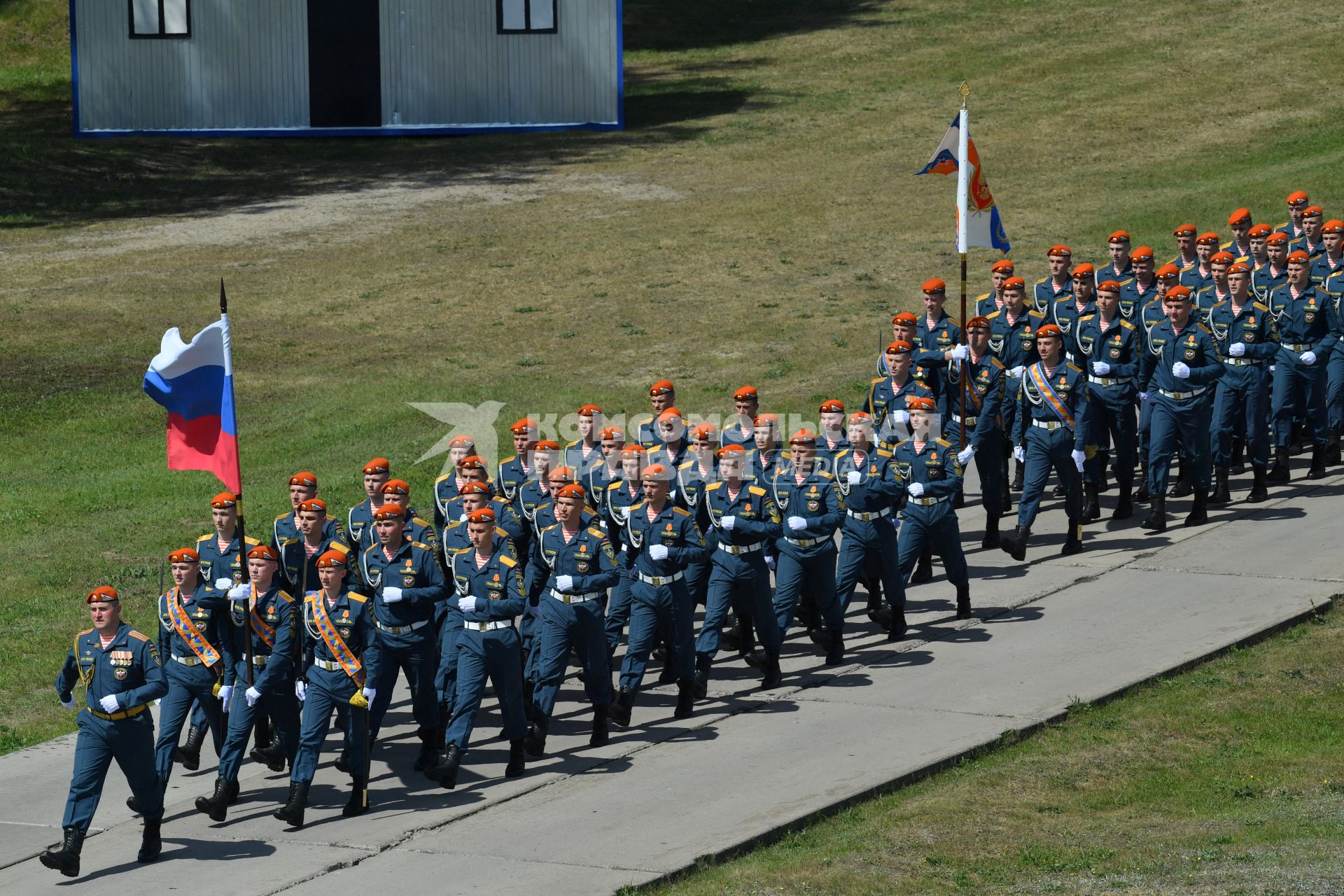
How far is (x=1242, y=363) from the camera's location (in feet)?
57.0

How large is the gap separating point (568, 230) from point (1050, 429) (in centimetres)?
1548

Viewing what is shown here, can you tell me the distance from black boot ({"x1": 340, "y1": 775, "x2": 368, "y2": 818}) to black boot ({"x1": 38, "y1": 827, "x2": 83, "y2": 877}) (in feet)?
5.13

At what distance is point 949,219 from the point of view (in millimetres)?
29797

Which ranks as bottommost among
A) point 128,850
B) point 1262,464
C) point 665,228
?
point 128,850

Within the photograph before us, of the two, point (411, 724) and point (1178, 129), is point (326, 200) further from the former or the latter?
point (411, 724)

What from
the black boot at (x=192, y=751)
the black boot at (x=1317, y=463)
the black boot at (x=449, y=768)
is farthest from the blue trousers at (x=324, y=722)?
the black boot at (x=1317, y=463)

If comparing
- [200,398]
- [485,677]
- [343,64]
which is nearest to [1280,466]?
[485,677]

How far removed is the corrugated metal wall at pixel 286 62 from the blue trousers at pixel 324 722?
25309 mm

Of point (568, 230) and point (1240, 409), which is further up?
point (568, 230)

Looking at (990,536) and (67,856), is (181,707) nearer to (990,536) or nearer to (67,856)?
(67,856)

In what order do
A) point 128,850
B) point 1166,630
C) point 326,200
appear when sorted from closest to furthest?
point 128,850
point 1166,630
point 326,200

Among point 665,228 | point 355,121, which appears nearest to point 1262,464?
point 665,228

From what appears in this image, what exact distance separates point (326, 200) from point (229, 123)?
4534 mm

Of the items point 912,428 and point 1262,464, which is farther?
point 1262,464
